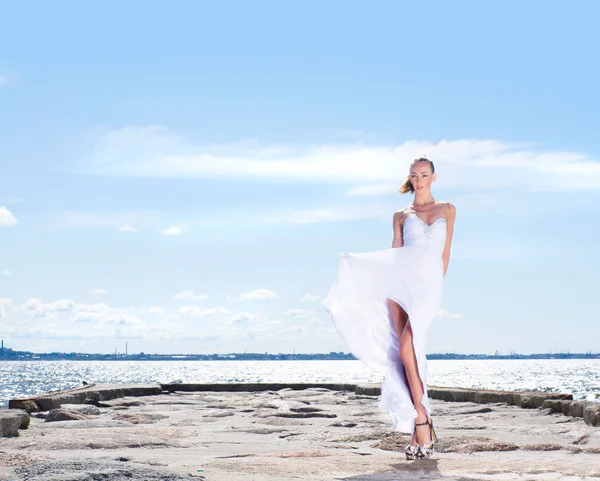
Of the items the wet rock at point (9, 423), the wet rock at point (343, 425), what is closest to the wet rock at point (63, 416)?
the wet rock at point (9, 423)

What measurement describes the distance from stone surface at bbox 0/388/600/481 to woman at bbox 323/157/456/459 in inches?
16.0

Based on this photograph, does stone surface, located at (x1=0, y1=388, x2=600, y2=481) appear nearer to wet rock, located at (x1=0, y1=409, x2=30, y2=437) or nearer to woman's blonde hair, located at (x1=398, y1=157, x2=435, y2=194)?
wet rock, located at (x1=0, y1=409, x2=30, y2=437)

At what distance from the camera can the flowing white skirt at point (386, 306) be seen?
209 inches

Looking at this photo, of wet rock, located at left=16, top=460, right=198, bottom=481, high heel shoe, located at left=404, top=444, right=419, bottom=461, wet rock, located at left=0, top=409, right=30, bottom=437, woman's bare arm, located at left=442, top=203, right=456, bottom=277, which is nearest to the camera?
wet rock, located at left=16, top=460, right=198, bottom=481

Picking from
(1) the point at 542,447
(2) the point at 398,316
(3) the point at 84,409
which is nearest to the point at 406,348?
(2) the point at 398,316

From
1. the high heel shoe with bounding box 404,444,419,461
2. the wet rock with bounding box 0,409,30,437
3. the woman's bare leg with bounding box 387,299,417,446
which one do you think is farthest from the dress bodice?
the wet rock with bounding box 0,409,30,437

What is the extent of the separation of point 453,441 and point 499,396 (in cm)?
424

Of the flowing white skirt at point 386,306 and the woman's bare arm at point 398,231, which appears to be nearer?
the flowing white skirt at point 386,306

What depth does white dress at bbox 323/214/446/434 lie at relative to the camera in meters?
5.32

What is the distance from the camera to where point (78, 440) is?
18.0 ft

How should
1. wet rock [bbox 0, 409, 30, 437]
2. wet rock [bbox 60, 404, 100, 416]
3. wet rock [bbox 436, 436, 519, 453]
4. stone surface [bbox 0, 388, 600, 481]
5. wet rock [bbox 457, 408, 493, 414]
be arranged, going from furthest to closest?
1. wet rock [bbox 457, 408, 493, 414]
2. wet rock [bbox 60, 404, 100, 416]
3. wet rock [bbox 0, 409, 30, 437]
4. wet rock [bbox 436, 436, 519, 453]
5. stone surface [bbox 0, 388, 600, 481]

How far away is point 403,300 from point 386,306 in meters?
0.23

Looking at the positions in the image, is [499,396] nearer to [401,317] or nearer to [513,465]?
[401,317]

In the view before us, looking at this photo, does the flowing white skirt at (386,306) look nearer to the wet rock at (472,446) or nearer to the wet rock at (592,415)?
the wet rock at (472,446)
